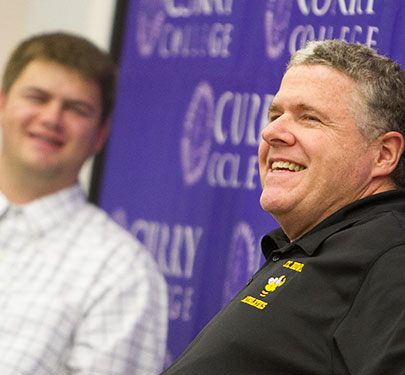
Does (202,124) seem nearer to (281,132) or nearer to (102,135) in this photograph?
(102,135)

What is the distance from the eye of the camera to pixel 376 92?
162 centimetres

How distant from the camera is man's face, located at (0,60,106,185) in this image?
2707 mm

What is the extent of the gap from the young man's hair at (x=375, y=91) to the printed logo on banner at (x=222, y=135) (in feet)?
2.20

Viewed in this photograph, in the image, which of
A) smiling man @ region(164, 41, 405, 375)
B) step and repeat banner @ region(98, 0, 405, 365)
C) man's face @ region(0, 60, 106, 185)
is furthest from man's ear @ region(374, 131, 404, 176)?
man's face @ region(0, 60, 106, 185)

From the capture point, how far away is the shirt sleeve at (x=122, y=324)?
2326 millimetres

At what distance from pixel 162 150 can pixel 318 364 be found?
5.03 feet

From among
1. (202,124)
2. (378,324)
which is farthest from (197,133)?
(378,324)

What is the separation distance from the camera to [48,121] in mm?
2697

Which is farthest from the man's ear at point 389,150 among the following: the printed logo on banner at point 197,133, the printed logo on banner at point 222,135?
the printed logo on banner at point 197,133

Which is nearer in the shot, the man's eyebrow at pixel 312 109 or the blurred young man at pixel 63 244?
the man's eyebrow at pixel 312 109

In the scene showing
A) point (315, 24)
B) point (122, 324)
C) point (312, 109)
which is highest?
point (315, 24)

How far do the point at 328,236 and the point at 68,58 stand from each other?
4.93 feet

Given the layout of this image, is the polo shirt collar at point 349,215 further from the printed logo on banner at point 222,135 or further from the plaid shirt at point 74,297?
the plaid shirt at point 74,297

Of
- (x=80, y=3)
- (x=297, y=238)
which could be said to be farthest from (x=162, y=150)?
(x=297, y=238)
